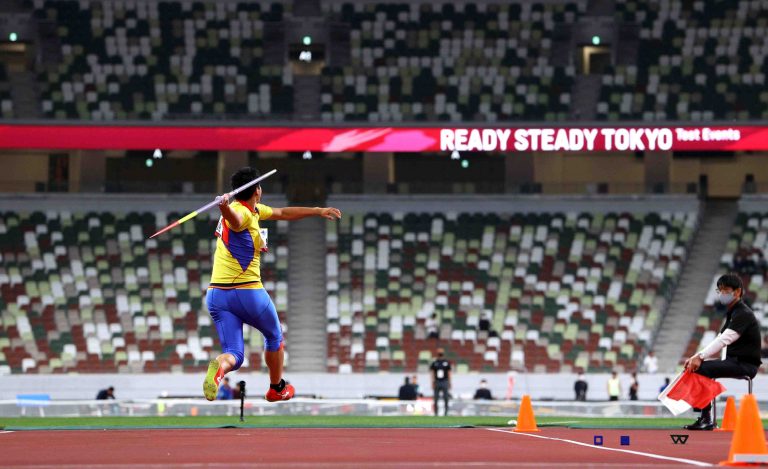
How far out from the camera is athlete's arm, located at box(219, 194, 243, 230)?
46.4 ft

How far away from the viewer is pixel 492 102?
50531 mm

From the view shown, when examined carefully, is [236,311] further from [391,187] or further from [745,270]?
[391,187]

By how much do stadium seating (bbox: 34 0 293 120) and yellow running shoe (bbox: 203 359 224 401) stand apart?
35626 millimetres

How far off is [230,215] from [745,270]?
120ft

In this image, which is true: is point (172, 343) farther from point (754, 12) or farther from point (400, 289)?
point (754, 12)

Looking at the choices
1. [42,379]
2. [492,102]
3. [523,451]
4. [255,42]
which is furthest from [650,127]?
[523,451]

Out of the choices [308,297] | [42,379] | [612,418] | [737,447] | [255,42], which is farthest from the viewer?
[255,42]

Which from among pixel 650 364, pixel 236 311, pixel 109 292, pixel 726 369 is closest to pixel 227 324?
pixel 236 311

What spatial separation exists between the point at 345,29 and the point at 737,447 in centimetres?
4275

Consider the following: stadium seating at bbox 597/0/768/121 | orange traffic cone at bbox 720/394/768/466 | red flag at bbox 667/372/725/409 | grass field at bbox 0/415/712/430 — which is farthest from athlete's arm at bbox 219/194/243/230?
stadium seating at bbox 597/0/768/121

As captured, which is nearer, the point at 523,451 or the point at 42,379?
the point at 523,451

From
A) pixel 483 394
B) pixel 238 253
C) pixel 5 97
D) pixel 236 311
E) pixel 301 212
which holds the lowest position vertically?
pixel 483 394

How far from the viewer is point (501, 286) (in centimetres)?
4797

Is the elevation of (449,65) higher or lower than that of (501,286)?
higher
